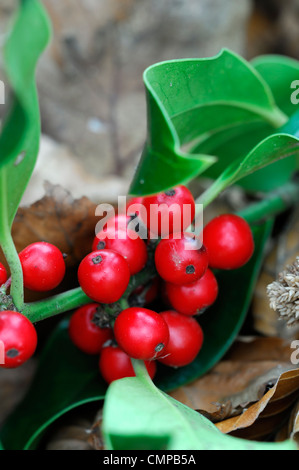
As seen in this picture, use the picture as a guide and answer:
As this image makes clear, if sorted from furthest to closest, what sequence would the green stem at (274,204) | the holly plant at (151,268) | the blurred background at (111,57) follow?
the blurred background at (111,57), the green stem at (274,204), the holly plant at (151,268)

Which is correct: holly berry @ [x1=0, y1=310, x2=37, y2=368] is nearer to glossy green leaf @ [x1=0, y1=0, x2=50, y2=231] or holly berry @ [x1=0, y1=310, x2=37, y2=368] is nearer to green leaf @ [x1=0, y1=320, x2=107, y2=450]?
glossy green leaf @ [x1=0, y1=0, x2=50, y2=231]

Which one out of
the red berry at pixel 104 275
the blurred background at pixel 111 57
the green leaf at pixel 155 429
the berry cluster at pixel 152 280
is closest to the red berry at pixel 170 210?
the berry cluster at pixel 152 280

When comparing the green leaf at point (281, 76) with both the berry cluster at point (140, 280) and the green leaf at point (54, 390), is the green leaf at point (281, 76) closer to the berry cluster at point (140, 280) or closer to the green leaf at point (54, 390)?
the berry cluster at point (140, 280)

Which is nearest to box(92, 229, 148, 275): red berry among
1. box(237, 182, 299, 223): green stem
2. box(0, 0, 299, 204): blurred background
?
box(237, 182, 299, 223): green stem

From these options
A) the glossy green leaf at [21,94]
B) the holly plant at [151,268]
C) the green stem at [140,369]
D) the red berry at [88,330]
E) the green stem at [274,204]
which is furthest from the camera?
the green stem at [274,204]

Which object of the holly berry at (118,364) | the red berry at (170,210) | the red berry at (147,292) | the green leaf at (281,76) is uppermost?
the green leaf at (281,76)

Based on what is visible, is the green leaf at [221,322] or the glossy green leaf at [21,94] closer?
the glossy green leaf at [21,94]
